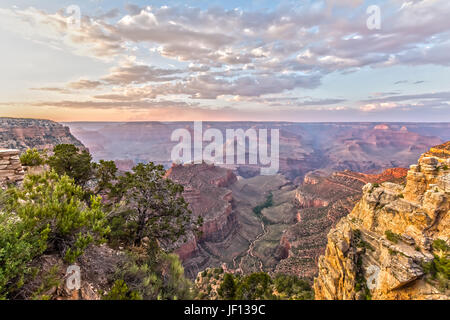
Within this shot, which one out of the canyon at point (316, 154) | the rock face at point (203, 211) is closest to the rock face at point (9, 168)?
the rock face at point (203, 211)

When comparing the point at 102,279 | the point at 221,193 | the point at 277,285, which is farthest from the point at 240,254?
the point at 102,279

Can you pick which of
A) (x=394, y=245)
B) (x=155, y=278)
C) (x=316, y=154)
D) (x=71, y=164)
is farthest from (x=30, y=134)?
(x=316, y=154)

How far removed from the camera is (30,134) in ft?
159

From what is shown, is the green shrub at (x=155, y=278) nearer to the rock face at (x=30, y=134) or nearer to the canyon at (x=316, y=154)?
the rock face at (x=30, y=134)

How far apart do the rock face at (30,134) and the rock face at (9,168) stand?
140ft

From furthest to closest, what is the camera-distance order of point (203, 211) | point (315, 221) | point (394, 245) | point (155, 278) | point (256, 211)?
point (256, 211)
point (203, 211)
point (315, 221)
point (394, 245)
point (155, 278)

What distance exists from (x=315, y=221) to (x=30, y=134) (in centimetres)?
7185

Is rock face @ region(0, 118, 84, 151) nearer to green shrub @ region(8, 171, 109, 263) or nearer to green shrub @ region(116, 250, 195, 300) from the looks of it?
green shrub @ region(116, 250, 195, 300)

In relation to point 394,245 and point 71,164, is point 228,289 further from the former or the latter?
point 71,164

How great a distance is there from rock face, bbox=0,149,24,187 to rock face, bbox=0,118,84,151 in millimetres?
42601
